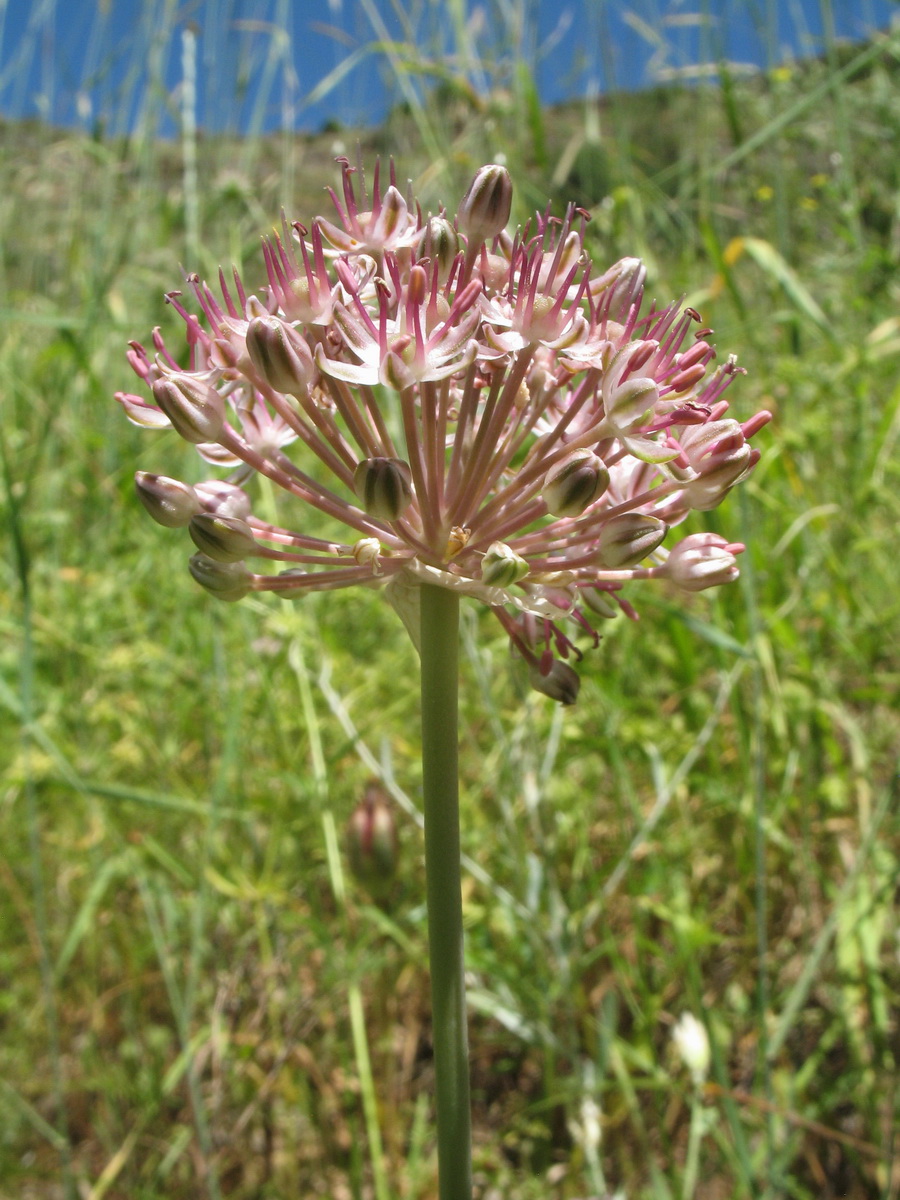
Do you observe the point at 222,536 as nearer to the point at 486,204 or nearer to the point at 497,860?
the point at 486,204

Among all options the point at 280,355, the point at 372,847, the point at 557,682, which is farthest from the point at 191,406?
the point at 372,847

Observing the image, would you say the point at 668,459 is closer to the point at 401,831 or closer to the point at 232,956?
the point at 401,831

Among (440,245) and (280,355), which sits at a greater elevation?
(440,245)

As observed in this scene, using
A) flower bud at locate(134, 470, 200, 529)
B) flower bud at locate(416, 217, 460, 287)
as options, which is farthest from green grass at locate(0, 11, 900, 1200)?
flower bud at locate(416, 217, 460, 287)

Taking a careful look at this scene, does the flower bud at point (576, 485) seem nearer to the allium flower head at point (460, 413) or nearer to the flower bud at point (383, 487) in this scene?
the allium flower head at point (460, 413)

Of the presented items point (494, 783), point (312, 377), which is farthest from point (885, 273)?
point (312, 377)

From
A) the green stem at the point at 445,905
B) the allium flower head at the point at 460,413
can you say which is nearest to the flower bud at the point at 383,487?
the allium flower head at the point at 460,413
